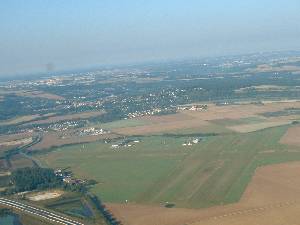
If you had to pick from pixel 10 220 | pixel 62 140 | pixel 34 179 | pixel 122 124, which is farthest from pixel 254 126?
pixel 10 220

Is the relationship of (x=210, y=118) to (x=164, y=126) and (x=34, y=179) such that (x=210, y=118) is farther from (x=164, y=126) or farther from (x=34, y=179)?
(x=34, y=179)

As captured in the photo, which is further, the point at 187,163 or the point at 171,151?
the point at 171,151

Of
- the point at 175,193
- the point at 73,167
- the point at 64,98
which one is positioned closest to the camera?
the point at 175,193

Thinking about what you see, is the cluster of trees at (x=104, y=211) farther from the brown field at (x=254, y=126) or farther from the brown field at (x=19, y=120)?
the brown field at (x=19, y=120)

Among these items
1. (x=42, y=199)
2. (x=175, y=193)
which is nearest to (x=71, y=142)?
(x=42, y=199)

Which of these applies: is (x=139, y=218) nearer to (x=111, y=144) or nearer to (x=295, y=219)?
(x=295, y=219)

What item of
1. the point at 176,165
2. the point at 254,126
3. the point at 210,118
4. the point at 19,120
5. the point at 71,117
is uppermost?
the point at 254,126
